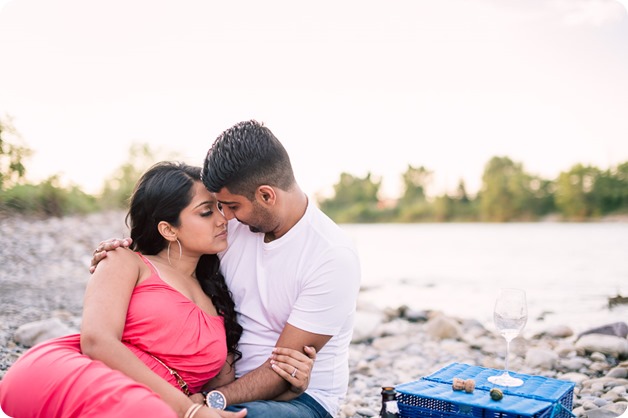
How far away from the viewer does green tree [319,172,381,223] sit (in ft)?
155

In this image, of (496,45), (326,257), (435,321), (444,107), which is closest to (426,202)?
(444,107)

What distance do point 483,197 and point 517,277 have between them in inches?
1212

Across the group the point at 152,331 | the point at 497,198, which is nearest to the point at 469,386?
the point at 152,331

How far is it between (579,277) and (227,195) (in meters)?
14.7

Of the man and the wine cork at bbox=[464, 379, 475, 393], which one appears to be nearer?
the wine cork at bbox=[464, 379, 475, 393]

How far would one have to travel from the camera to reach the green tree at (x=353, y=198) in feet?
155

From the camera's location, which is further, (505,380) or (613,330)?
(613,330)

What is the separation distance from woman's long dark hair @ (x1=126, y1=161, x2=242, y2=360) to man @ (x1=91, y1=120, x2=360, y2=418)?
0.25 ft

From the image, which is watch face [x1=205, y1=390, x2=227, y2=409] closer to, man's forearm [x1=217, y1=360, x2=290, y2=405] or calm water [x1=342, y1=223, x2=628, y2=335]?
man's forearm [x1=217, y1=360, x2=290, y2=405]

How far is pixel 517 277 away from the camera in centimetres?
1681

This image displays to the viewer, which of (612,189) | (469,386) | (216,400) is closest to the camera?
(469,386)

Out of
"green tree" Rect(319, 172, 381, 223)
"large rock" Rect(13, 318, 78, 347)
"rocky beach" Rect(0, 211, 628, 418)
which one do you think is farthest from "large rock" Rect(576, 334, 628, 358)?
"green tree" Rect(319, 172, 381, 223)

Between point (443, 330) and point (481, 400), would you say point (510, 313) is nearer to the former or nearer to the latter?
point (481, 400)

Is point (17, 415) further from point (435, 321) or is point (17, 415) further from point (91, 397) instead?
point (435, 321)
